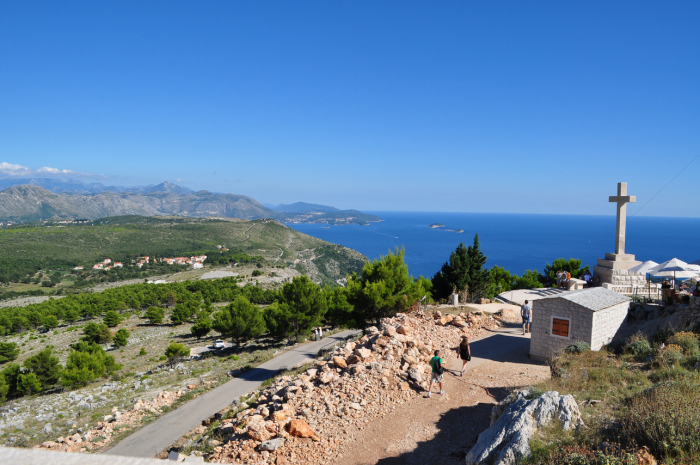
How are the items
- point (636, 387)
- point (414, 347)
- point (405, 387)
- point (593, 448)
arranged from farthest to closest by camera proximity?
point (414, 347) < point (405, 387) < point (636, 387) < point (593, 448)

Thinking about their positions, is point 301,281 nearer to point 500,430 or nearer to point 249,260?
point 500,430

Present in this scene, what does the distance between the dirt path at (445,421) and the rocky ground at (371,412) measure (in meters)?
0.02

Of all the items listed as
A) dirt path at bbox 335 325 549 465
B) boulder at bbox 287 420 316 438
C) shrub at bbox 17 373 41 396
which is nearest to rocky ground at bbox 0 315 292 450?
shrub at bbox 17 373 41 396

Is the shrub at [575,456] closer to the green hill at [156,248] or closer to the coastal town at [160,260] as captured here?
the green hill at [156,248]

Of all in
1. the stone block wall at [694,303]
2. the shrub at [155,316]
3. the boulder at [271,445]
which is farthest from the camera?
the shrub at [155,316]

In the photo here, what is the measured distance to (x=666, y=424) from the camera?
16.0 ft

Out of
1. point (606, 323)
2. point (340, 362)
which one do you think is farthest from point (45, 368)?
point (606, 323)

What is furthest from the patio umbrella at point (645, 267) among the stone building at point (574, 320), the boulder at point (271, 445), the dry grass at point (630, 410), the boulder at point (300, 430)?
the boulder at point (271, 445)

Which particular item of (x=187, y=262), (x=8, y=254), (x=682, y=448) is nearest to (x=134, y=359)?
(x=682, y=448)

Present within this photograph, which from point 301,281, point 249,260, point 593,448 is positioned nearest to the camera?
point 593,448

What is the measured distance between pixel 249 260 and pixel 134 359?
81.0 meters

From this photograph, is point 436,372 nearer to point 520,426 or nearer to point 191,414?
point 520,426

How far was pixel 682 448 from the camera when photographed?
4625 mm

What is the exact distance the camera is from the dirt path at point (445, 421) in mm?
7672
